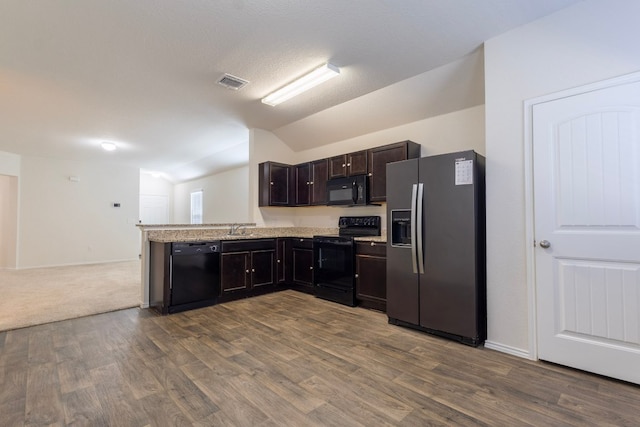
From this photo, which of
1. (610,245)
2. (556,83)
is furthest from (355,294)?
(556,83)

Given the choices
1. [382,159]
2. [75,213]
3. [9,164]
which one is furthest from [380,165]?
[9,164]

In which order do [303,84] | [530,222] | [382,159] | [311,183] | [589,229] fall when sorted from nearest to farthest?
[589,229] → [530,222] → [303,84] → [382,159] → [311,183]

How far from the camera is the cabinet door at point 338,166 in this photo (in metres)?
4.45

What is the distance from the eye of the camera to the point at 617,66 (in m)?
2.10

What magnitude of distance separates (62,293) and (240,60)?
4.42 meters

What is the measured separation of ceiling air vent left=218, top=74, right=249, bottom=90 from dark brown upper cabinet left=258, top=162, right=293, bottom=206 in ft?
5.31

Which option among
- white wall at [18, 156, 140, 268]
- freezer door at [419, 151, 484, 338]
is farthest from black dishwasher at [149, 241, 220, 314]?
white wall at [18, 156, 140, 268]

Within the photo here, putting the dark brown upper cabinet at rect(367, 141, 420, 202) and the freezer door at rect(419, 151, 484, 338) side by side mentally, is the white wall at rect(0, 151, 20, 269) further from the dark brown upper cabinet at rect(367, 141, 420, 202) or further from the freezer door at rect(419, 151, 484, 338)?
the freezer door at rect(419, 151, 484, 338)

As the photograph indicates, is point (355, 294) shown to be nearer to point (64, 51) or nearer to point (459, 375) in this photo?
point (459, 375)

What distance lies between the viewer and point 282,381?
2.07 metres

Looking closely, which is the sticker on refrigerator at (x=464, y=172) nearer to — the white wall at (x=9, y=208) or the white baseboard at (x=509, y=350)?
the white baseboard at (x=509, y=350)

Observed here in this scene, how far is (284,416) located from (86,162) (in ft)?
27.9

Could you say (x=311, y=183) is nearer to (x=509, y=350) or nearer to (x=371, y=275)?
(x=371, y=275)

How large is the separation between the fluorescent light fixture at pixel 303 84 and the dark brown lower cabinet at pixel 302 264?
205 centimetres
